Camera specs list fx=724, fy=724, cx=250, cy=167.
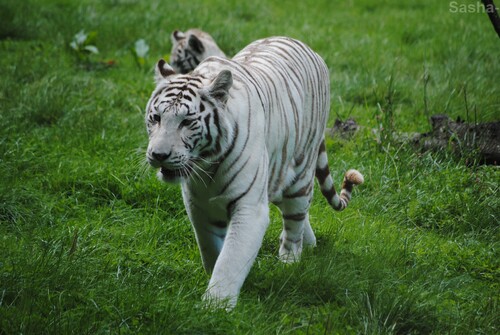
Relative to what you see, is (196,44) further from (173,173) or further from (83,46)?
(173,173)

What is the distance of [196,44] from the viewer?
25.2 ft

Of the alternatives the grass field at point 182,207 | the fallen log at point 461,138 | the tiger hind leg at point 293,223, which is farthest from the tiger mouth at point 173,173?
the fallen log at point 461,138

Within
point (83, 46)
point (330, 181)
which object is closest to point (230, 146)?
point (330, 181)

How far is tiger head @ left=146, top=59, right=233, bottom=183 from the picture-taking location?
11.5 feet

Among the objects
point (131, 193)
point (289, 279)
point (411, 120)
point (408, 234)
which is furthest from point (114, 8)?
point (289, 279)

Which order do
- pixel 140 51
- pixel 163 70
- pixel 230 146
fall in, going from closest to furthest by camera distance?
pixel 230 146, pixel 163 70, pixel 140 51

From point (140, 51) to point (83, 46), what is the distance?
26.4 inches

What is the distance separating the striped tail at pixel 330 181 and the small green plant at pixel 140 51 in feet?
13.2

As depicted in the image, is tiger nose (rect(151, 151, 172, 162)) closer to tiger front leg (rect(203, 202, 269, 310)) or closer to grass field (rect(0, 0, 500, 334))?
tiger front leg (rect(203, 202, 269, 310))

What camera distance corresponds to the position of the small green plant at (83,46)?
8445 millimetres

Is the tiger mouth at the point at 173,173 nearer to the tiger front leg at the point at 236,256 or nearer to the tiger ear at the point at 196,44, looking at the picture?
the tiger front leg at the point at 236,256

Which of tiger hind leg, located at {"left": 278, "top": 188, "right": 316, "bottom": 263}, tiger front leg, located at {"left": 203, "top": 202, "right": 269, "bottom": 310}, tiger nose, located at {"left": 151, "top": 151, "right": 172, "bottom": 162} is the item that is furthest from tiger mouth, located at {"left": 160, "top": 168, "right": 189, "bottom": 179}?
tiger hind leg, located at {"left": 278, "top": 188, "right": 316, "bottom": 263}

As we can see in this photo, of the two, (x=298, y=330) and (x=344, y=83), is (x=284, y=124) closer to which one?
(x=298, y=330)

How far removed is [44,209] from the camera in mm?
4895
